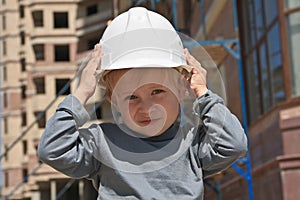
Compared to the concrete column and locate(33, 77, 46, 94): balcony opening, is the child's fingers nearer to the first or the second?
locate(33, 77, 46, 94): balcony opening

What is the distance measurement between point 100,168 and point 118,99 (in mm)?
249

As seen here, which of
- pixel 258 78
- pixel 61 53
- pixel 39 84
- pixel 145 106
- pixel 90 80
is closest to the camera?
pixel 145 106

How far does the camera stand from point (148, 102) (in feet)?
7.42

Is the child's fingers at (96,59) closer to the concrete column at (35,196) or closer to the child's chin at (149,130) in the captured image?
the child's chin at (149,130)

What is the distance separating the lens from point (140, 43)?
2246mm

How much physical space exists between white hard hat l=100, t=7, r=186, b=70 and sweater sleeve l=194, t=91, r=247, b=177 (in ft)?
0.52

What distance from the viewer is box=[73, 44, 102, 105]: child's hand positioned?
2.34m

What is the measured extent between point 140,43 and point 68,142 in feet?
1.26

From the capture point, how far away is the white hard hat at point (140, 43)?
88.2 inches

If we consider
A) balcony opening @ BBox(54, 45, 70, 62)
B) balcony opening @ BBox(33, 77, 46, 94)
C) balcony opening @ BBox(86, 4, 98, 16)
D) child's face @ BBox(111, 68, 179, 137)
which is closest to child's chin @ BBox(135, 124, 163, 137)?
child's face @ BBox(111, 68, 179, 137)

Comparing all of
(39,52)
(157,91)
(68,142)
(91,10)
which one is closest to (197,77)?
(157,91)

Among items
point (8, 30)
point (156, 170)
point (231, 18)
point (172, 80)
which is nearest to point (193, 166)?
point (156, 170)

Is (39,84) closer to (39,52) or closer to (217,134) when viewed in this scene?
(39,52)

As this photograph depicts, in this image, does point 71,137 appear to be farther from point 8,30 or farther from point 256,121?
point 8,30
